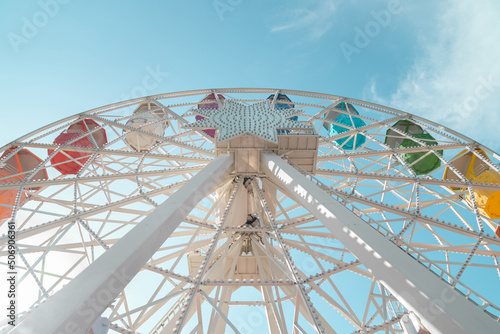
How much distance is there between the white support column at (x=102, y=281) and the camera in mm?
3154

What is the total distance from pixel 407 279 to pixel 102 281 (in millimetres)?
3878

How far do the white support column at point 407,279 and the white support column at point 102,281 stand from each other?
2.88 meters

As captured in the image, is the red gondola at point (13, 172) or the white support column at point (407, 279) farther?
the red gondola at point (13, 172)

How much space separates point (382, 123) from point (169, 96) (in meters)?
9.62

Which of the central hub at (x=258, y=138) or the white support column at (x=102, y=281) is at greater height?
the central hub at (x=258, y=138)

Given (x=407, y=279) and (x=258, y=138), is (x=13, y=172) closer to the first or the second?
(x=258, y=138)

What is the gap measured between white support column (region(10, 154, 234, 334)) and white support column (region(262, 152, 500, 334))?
288 centimetres

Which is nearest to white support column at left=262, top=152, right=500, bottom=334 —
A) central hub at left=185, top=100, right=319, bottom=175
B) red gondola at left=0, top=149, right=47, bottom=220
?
central hub at left=185, top=100, right=319, bottom=175

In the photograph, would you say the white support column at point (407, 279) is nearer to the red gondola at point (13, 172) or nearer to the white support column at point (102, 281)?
the white support column at point (102, 281)

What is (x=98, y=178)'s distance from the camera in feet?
29.4

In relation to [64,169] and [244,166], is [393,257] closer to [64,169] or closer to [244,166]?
→ [244,166]

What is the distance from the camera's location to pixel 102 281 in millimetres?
3717

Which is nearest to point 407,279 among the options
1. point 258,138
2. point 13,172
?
point 258,138

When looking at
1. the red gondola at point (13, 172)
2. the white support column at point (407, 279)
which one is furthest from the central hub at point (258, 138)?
the red gondola at point (13, 172)
